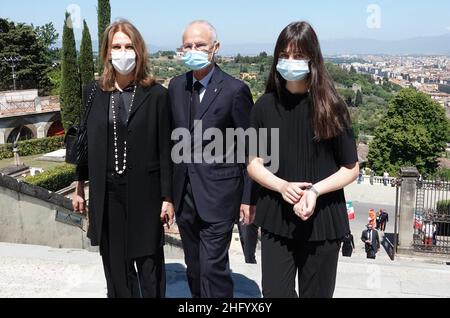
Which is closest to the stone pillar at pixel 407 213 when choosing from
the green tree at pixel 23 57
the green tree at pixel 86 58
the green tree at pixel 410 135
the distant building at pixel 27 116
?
the green tree at pixel 86 58

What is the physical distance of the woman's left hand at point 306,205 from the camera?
255 centimetres

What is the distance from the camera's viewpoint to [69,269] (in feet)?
14.3

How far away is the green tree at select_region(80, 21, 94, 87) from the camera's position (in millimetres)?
Answer: 31281

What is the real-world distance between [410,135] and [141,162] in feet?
135

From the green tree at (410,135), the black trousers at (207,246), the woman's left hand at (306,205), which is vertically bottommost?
the green tree at (410,135)

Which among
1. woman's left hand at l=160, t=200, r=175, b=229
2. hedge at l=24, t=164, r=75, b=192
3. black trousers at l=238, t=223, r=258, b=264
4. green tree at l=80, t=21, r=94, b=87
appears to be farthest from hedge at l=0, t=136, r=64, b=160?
woman's left hand at l=160, t=200, r=175, b=229

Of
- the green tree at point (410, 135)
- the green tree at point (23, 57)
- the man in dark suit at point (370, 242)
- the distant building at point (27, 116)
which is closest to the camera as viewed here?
the man in dark suit at point (370, 242)

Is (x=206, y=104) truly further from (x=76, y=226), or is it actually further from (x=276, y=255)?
(x=76, y=226)

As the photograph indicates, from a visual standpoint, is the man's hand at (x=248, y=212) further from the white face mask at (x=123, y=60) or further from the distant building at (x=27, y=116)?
the distant building at (x=27, y=116)

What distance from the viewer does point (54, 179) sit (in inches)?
726

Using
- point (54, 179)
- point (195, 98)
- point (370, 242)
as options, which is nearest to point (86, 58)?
point (54, 179)

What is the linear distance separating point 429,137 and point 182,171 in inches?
1678

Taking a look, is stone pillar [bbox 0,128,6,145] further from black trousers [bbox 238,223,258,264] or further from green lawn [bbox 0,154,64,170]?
black trousers [bbox 238,223,258,264]

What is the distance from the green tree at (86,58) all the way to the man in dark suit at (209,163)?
97.0 ft
